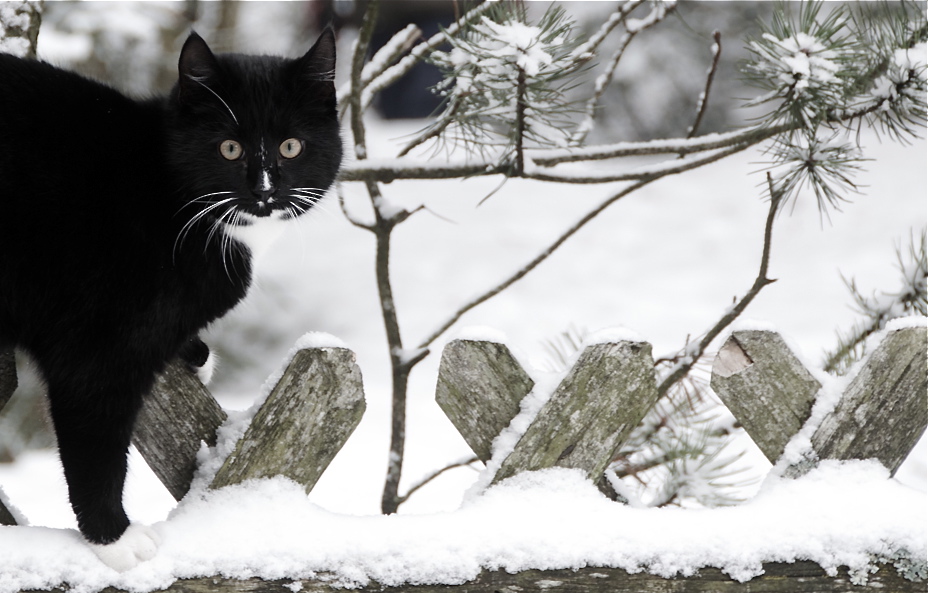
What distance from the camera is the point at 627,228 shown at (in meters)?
4.59

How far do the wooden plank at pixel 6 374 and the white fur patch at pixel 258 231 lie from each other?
0.31m

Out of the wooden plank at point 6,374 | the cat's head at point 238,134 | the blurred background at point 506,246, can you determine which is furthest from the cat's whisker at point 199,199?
the blurred background at point 506,246

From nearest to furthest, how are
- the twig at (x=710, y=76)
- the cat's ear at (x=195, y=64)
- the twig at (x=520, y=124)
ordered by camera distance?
the cat's ear at (x=195, y=64) < the twig at (x=520, y=124) < the twig at (x=710, y=76)

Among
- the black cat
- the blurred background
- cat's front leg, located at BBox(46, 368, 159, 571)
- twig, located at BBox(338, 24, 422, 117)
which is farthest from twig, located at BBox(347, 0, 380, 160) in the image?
the blurred background

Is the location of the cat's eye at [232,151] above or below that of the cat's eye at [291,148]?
below

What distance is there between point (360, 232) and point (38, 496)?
7.93 ft

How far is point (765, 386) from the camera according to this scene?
104 centimetres

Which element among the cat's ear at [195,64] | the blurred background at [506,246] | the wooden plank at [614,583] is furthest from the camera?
the blurred background at [506,246]

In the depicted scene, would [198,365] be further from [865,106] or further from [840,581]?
[865,106]

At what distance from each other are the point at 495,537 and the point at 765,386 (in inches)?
14.8

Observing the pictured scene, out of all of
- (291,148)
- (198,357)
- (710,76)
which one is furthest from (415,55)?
(198,357)

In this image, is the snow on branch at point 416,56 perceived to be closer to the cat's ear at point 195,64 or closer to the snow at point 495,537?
the cat's ear at point 195,64

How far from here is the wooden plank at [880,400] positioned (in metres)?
1.03

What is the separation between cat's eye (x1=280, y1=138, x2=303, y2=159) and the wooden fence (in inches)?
10.1
